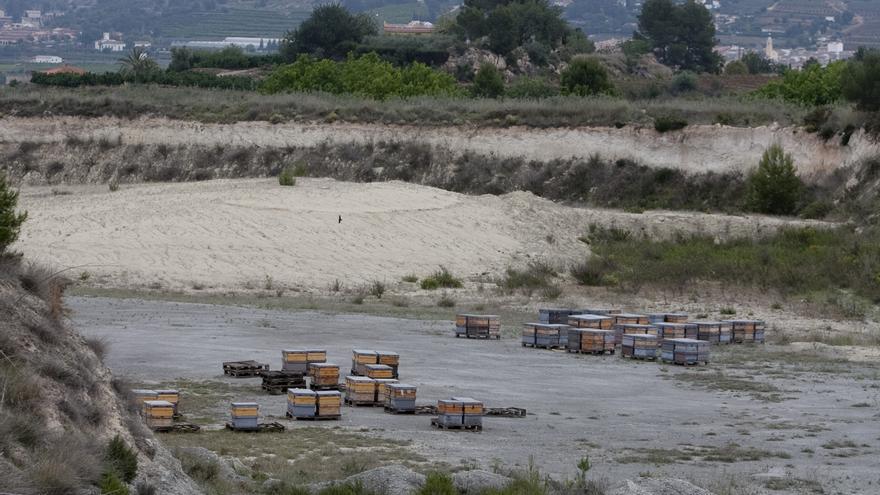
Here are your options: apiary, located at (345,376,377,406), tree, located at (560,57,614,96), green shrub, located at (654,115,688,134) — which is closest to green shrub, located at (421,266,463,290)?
apiary, located at (345,376,377,406)

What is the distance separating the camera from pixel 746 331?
3641 cm

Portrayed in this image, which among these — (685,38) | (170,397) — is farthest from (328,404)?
(685,38)

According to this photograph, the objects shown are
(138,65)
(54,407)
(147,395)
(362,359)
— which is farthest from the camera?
(138,65)

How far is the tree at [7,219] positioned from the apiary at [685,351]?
1398 centimetres

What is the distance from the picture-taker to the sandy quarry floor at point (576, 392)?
72.8 feet

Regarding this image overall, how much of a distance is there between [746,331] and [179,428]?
1791 centimetres

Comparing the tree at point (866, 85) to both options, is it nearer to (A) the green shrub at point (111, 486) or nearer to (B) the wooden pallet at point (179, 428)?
(B) the wooden pallet at point (179, 428)

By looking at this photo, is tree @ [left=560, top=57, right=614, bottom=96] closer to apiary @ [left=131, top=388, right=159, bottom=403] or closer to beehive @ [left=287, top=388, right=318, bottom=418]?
beehive @ [left=287, top=388, right=318, bottom=418]

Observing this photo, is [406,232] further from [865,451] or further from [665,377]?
[865,451]

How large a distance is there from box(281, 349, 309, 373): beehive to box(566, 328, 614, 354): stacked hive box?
8.43 metres

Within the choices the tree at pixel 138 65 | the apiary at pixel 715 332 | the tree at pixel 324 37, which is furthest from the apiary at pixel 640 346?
the tree at pixel 324 37

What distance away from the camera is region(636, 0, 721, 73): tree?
158 metres

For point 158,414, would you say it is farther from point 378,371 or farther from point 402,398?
point 378,371

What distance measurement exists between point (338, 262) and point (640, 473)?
26.1 meters
